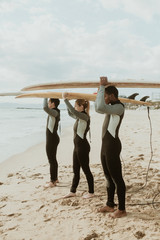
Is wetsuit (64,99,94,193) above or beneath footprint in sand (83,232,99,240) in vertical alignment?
above

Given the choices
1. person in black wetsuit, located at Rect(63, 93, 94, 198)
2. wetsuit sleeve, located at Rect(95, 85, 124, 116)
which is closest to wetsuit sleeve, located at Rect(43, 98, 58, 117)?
person in black wetsuit, located at Rect(63, 93, 94, 198)

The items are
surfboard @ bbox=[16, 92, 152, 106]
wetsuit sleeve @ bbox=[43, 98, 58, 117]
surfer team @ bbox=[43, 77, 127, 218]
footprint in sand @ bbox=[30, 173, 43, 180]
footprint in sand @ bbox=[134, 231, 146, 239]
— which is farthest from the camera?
footprint in sand @ bbox=[30, 173, 43, 180]

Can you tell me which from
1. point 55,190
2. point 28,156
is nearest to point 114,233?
point 55,190

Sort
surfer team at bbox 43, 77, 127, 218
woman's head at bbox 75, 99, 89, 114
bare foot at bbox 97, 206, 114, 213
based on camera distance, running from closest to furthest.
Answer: surfer team at bbox 43, 77, 127, 218 < bare foot at bbox 97, 206, 114, 213 < woman's head at bbox 75, 99, 89, 114

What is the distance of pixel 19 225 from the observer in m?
3.09

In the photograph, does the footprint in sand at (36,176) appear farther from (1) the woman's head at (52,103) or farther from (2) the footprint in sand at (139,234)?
(2) the footprint in sand at (139,234)

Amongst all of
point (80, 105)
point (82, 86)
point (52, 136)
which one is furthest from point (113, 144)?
point (52, 136)

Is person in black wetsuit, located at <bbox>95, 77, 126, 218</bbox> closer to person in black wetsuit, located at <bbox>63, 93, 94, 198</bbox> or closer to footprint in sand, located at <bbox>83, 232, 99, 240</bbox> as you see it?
footprint in sand, located at <bbox>83, 232, 99, 240</bbox>

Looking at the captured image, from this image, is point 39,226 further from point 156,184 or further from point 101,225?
point 156,184

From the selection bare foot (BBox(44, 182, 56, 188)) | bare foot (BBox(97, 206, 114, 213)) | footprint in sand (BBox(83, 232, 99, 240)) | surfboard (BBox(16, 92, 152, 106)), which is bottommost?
bare foot (BBox(44, 182, 56, 188))

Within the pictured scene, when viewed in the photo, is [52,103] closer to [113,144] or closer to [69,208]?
[113,144]

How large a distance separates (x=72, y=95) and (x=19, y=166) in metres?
3.72

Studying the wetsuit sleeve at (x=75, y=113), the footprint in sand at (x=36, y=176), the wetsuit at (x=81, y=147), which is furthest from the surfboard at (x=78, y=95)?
the footprint in sand at (x=36, y=176)

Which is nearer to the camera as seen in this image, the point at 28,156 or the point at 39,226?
the point at 39,226
